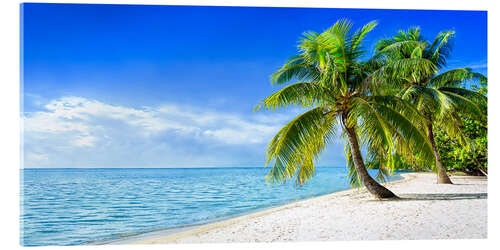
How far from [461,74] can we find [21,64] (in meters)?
7.29

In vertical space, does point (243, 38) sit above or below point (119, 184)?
above

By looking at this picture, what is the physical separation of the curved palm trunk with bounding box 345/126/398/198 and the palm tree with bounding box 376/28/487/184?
3.22ft

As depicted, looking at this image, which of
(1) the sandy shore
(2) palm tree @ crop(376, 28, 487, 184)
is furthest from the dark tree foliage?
(1) the sandy shore

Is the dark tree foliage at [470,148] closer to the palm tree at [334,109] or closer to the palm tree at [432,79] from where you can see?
the palm tree at [432,79]

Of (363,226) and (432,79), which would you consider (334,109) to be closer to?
(363,226)

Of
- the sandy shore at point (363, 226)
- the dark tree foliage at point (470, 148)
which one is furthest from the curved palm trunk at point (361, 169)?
the dark tree foliage at point (470, 148)

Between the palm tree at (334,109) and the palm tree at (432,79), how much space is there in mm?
427

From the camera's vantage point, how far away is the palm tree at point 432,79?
511 centimetres

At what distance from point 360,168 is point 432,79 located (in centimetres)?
347

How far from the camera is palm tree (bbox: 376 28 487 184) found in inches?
201

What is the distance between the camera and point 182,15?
170 inches

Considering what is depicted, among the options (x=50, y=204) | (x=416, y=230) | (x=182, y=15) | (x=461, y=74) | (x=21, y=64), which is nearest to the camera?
(x=21, y=64)
